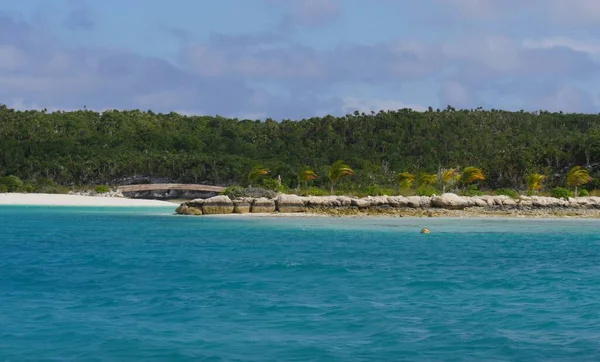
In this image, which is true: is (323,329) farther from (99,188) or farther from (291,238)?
(99,188)

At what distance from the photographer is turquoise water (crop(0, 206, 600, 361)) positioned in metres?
11.9

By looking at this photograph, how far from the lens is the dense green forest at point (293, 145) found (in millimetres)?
98375

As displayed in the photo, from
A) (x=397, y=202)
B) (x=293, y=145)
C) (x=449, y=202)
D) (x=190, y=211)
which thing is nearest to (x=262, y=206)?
(x=190, y=211)

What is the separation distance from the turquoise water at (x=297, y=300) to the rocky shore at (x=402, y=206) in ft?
74.6

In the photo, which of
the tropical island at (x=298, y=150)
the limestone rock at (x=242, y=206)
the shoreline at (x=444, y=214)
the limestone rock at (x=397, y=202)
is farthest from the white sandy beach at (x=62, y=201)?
the limestone rock at (x=397, y=202)

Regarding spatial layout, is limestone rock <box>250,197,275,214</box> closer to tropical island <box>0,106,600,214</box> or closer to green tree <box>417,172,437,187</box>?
tropical island <box>0,106,600,214</box>

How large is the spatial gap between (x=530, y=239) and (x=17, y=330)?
26.2 meters

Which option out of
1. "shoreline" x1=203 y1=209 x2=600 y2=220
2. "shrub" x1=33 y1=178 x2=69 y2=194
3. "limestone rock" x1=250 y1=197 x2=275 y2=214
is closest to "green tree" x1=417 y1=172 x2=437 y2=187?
"shoreline" x1=203 y1=209 x2=600 y2=220

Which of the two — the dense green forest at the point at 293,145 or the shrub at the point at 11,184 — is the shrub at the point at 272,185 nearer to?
the dense green forest at the point at 293,145

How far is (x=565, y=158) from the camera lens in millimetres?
94062

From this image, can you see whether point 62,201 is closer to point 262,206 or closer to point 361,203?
point 262,206

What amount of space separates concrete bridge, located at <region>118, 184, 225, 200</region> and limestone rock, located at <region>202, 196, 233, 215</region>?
3816 cm

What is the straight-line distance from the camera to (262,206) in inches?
2218

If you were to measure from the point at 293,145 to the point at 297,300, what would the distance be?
12267 cm
